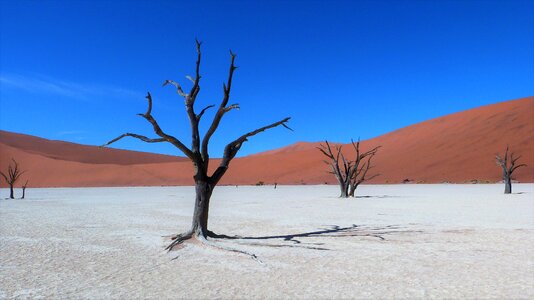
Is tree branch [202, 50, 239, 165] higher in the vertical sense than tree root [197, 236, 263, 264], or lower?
higher

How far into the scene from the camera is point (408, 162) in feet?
181

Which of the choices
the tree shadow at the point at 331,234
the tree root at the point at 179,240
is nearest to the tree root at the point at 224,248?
the tree root at the point at 179,240

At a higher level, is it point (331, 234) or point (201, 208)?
point (201, 208)

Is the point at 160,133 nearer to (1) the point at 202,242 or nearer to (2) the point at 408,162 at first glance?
(1) the point at 202,242

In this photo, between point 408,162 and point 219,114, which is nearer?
point 219,114

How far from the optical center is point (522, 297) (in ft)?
14.4

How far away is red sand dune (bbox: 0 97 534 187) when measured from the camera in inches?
1896

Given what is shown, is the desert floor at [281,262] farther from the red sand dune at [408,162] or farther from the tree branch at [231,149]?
the red sand dune at [408,162]

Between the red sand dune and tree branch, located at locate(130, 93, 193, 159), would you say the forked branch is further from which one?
the red sand dune

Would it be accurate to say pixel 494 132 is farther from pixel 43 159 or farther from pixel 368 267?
pixel 43 159

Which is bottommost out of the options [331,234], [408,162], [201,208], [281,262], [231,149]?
[281,262]

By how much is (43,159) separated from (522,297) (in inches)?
3168

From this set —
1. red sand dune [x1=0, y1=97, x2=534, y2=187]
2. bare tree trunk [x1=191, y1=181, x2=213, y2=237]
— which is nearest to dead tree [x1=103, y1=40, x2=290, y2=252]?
bare tree trunk [x1=191, y1=181, x2=213, y2=237]

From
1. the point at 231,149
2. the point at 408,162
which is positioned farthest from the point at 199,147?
the point at 408,162
